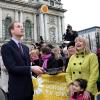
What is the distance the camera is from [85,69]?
4570 millimetres

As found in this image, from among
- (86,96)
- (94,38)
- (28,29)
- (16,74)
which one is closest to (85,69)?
(86,96)

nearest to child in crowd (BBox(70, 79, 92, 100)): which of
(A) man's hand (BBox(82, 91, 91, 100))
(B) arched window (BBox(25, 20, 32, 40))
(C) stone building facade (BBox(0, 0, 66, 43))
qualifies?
(A) man's hand (BBox(82, 91, 91, 100))

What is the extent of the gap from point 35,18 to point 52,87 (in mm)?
41373

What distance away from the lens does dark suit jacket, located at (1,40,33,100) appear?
4.12m

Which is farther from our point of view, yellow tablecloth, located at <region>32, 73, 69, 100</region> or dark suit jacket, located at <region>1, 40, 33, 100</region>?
yellow tablecloth, located at <region>32, 73, 69, 100</region>

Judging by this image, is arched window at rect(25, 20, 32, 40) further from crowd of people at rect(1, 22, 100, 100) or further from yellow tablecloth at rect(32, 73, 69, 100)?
crowd of people at rect(1, 22, 100, 100)

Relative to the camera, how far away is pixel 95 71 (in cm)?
445

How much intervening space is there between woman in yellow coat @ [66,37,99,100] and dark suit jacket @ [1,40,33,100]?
730 mm

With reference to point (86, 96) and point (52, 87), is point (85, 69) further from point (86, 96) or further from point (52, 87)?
point (52, 87)

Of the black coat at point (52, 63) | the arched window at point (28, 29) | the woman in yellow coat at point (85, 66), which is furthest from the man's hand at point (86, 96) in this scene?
the arched window at point (28, 29)

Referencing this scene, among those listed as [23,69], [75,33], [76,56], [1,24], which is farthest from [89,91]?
[1,24]

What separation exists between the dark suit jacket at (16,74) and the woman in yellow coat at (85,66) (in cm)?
73

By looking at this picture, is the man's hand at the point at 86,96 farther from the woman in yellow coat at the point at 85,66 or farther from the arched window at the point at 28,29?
the arched window at the point at 28,29

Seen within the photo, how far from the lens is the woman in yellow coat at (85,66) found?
4401 mm
